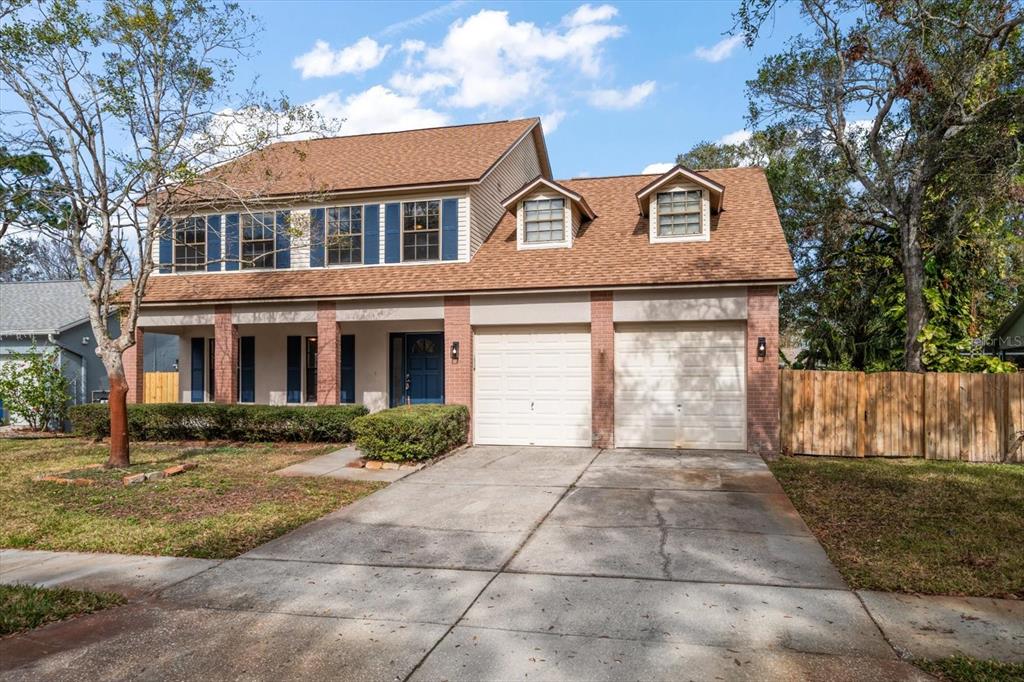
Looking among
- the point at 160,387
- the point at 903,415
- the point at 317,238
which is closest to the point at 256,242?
the point at 317,238

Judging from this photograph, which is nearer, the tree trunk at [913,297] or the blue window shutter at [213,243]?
the tree trunk at [913,297]

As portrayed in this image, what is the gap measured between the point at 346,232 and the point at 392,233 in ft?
4.19

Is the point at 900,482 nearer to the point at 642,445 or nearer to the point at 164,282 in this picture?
the point at 642,445

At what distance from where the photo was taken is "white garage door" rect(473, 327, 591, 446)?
14.2 m

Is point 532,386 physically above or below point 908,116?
below

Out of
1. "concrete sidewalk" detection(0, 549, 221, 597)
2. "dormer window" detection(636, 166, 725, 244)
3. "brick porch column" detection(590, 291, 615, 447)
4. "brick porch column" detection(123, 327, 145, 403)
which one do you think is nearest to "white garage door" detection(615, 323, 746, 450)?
"brick porch column" detection(590, 291, 615, 447)

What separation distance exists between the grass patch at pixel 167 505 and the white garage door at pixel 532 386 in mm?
4157

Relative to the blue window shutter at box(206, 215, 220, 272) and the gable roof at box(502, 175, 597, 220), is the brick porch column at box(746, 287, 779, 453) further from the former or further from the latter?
the blue window shutter at box(206, 215, 220, 272)

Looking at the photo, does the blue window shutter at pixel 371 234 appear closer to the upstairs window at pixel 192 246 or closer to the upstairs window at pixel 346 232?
the upstairs window at pixel 346 232

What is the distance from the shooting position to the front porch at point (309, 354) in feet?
51.7

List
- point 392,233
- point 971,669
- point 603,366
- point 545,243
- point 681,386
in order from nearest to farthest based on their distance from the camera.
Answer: point 971,669
point 681,386
point 603,366
point 545,243
point 392,233

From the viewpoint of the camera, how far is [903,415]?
12867mm

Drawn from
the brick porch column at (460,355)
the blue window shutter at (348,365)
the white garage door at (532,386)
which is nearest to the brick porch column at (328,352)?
the blue window shutter at (348,365)

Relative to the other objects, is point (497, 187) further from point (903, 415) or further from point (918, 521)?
point (918, 521)
